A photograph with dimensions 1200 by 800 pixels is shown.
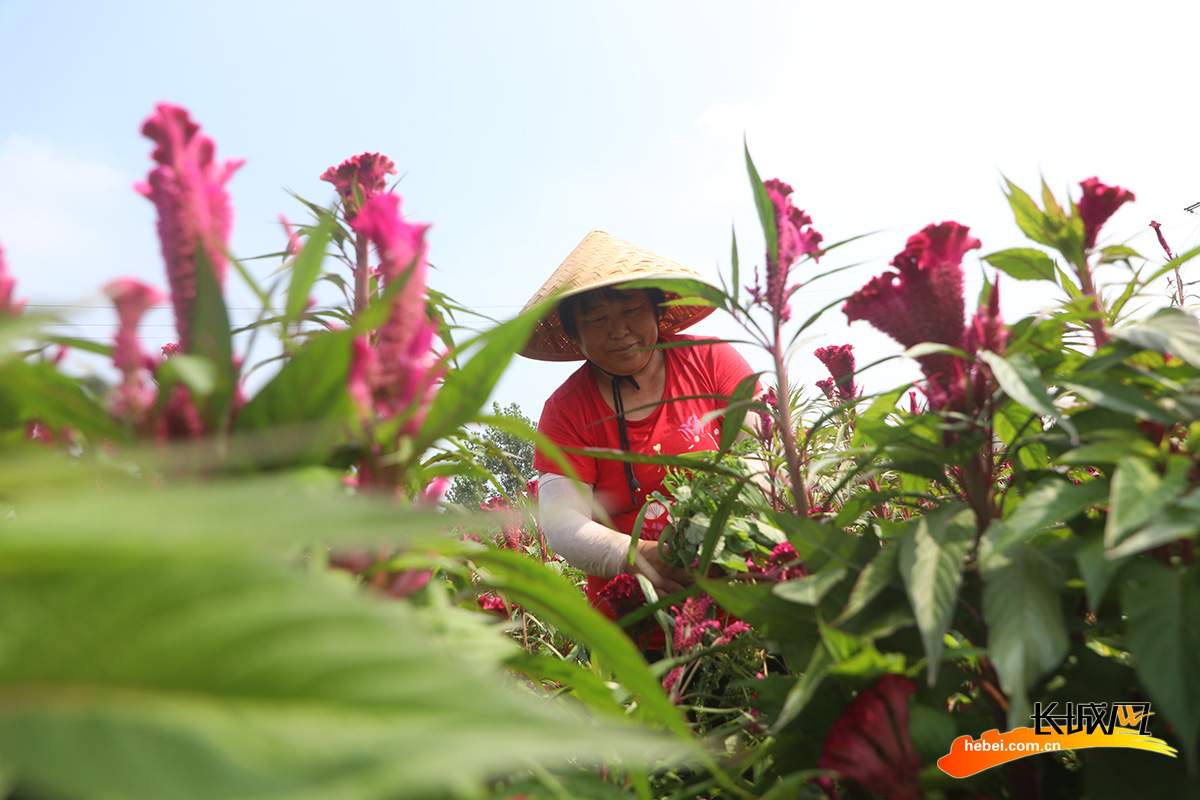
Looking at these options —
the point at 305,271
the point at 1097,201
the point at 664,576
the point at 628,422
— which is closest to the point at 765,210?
the point at 1097,201

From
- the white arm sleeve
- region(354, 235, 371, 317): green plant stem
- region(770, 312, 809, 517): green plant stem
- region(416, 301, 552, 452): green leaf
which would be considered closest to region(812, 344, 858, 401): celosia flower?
the white arm sleeve

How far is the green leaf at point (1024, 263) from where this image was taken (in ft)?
2.58

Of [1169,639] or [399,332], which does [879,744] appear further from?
[399,332]

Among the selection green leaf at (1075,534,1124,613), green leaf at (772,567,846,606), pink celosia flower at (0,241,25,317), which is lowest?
green leaf at (772,567,846,606)

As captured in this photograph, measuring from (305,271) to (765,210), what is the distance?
583mm

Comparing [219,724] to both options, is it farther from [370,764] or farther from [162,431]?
[162,431]

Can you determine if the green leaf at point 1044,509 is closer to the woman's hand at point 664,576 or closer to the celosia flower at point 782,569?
the celosia flower at point 782,569

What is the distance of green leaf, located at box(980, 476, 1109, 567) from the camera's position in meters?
0.51

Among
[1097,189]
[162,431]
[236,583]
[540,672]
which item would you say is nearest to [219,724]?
[236,583]

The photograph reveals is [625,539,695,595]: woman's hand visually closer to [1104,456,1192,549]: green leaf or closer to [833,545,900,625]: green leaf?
[833,545,900,625]: green leaf

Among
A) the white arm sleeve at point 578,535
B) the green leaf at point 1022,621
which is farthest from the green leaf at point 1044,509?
the white arm sleeve at point 578,535

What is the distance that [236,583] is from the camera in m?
0.23

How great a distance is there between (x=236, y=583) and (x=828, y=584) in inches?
20.9

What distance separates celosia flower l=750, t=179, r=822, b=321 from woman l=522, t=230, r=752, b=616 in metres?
0.84
